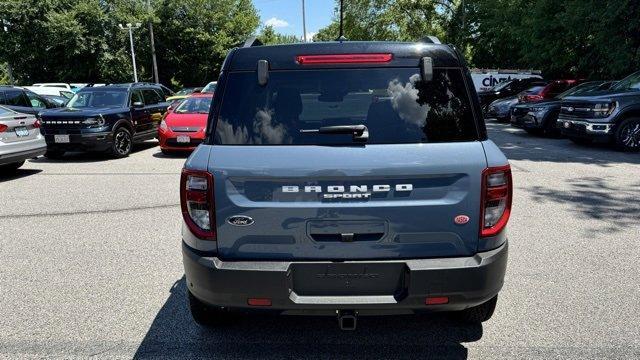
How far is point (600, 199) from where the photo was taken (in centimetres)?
712

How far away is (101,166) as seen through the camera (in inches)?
425

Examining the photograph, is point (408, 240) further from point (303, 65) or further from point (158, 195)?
point (158, 195)

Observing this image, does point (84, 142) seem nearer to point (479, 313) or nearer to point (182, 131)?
point (182, 131)

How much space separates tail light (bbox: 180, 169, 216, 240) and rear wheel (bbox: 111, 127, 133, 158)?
385 inches

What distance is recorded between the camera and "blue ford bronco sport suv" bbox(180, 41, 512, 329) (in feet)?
8.54

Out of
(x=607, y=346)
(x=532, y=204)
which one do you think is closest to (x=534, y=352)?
(x=607, y=346)

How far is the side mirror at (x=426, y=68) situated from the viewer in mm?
2764

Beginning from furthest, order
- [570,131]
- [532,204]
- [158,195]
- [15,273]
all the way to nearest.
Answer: [570,131], [158,195], [532,204], [15,273]

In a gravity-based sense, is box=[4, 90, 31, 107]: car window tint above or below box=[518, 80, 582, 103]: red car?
above

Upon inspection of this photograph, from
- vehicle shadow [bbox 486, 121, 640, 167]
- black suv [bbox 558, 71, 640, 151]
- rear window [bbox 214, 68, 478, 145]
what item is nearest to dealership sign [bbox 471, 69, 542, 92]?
vehicle shadow [bbox 486, 121, 640, 167]

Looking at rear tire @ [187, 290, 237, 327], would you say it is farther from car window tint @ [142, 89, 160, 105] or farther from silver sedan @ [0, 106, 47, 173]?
car window tint @ [142, 89, 160, 105]

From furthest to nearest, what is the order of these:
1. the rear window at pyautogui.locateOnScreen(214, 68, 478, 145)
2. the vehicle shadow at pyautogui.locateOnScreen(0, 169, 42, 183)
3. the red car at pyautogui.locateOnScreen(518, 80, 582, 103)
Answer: the red car at pyautogui.locateOnScreen(518, 80, 582, 103) < the vehicle shadow at pyautogui.locateOnScreen(0, 169, 42, 183) < the rear window at pyautogui.locateOnScreen(214, 68, 478, 145)

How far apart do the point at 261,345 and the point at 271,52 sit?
1.87 meters

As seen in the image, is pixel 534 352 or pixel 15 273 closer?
pixel 534 352
